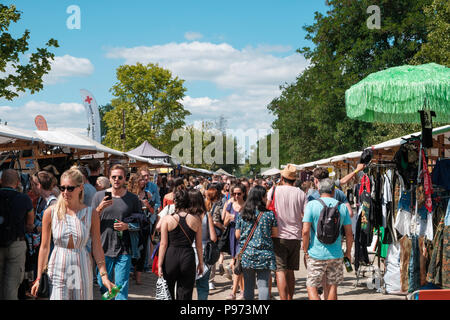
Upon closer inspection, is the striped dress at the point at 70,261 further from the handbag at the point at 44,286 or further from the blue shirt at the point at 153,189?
the blue shirt at the point at 153,189

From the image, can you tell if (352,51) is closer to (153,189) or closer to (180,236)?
(153,189)

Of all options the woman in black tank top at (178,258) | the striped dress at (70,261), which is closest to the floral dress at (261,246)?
the woman in black tank top at (178,258)

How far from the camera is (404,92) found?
5.62 m

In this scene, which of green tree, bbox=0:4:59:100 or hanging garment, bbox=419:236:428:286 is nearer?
hanging garment, bbox=419:236:428:286

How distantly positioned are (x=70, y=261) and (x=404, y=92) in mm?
3990

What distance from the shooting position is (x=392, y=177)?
7172mm

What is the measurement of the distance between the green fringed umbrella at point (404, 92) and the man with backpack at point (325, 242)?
1.25 m

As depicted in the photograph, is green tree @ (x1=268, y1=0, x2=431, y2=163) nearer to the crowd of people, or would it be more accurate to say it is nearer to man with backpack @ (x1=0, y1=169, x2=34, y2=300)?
A: the crowd of people

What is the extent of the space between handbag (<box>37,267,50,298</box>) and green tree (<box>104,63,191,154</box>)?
3954 cm

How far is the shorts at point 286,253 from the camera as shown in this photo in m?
6.39


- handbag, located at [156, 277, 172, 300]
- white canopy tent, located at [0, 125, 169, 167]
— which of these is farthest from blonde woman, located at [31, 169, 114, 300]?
white canopy tent, located at [0, 125, 169, 167]

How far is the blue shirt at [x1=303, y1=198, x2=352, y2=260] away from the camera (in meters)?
5.70

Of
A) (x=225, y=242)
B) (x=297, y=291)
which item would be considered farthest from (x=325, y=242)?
(x=297, y=291)
